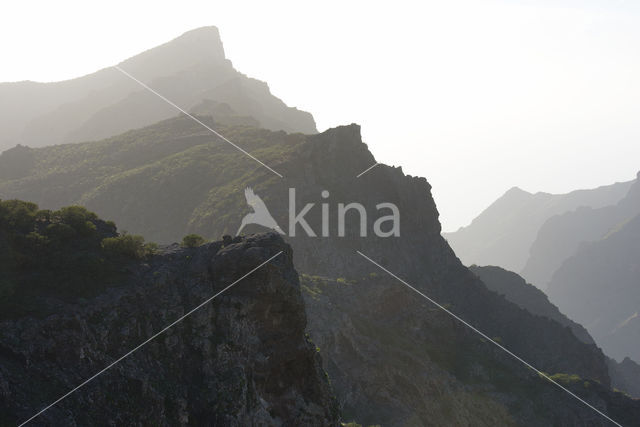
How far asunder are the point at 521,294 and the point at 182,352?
6233 inches

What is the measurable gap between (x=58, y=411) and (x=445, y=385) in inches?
2554

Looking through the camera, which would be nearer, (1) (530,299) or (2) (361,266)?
(2) (361,266)

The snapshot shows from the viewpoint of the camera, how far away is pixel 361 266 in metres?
106

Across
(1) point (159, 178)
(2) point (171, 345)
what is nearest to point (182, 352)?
(2) point (171, 345)

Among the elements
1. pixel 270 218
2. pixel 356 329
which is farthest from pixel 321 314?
pixel 270 218

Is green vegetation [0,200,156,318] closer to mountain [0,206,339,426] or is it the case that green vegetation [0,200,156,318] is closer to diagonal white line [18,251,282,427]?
mountain [0,206,339,426]

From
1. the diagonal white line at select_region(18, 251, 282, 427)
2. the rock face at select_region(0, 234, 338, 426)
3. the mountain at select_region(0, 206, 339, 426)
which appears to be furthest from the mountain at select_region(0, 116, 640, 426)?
the diagonal white line at select_region(18, 251, 282, 427)

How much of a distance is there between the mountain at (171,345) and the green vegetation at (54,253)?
160 millimetres

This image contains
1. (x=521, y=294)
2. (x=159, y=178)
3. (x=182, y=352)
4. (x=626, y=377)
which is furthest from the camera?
(x=626, y=377)

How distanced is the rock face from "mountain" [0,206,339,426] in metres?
0.06

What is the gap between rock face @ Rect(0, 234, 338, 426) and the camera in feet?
87.0

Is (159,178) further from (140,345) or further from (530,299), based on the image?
(140,345)

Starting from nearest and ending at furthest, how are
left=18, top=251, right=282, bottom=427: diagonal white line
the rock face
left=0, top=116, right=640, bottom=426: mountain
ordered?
left=18, top=251, right=282, bottom=427: diagonal white line → the rock face → left=0, top=116, right=640, bottom=426: mountain

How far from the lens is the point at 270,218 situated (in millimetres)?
111938
